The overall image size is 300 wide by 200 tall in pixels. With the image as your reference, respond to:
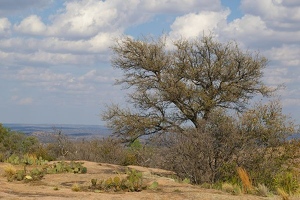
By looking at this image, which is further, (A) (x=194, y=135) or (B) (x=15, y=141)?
(B) (x=15, y=141)

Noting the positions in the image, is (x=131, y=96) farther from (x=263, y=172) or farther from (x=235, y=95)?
(x=263, y=172)

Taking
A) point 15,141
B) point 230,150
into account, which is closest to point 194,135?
point 230,150

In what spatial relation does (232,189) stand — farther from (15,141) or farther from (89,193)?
(15,141)

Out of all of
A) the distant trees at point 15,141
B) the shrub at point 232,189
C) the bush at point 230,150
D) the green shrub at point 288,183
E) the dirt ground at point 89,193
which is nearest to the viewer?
the dirt ground at point 89,193

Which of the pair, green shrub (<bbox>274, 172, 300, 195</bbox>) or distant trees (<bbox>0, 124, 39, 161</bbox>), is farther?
distant trees (<bbox>0, 124, 39, 161</bbox>)

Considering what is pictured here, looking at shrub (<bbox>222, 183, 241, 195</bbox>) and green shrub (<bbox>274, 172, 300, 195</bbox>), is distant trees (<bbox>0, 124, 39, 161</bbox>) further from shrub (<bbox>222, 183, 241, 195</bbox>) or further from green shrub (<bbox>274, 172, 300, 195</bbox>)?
shrub (<bbox>222, 183, 241, 195</bbox>)

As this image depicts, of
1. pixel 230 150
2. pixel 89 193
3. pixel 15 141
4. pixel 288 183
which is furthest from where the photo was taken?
pixel 15 141

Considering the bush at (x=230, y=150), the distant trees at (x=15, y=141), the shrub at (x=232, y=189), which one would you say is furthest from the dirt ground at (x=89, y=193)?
the distant trees at (x=15, y=141)

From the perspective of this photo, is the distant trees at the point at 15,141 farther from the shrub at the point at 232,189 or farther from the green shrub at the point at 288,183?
the shrub at the point at 232,189

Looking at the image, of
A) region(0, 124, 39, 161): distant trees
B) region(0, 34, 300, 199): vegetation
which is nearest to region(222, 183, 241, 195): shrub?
region(0, 34, 300, 199): vegetation

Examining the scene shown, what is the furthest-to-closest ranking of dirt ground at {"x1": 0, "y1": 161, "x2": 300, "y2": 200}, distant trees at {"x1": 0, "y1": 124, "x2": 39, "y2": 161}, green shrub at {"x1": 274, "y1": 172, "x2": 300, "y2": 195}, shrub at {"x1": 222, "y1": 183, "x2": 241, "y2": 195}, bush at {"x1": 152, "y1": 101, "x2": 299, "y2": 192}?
distant trees at {"x1": 0, "y1": 124, "x2": 39, "y2": 161}
bush at {"x1": 152, "y1": 101, "x2": 299, "y2": 192}
green shrub at {"x1": 274, "y1": 172, "x2": 300, "y2": 195}
shrub at {"x1": 222, "y1": 183, "x2": 241, "y2": 195}
dirt ground at {"x1": 0, "y1": 161, "x2": 300, "y2": 200}

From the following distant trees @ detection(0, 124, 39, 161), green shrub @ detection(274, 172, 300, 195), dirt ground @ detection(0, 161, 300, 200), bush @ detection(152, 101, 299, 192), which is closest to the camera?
dirt ground @ detection(0, 161, 300, 200)

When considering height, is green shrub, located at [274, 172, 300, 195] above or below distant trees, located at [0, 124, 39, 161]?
below

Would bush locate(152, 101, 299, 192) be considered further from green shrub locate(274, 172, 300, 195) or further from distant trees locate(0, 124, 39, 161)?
distant trees locate(0, 124, 39, 161)
